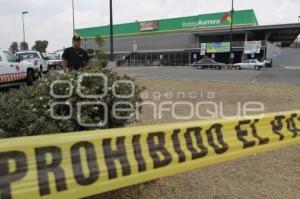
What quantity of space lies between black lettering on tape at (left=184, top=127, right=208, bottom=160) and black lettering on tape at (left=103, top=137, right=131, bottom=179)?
29.7 inches

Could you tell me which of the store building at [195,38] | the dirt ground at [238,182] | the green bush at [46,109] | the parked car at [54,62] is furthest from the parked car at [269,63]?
the green bush at [46,109]

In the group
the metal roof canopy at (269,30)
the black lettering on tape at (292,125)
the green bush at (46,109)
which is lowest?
the black lettering on tape at (292,125)

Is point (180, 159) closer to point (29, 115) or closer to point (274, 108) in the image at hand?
point (29, 115)

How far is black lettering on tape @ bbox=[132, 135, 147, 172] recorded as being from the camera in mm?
3393

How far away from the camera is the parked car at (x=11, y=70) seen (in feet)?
49.5

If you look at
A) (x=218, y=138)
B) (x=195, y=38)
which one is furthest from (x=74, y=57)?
(x=195, y=38)

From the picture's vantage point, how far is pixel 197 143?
391 cm

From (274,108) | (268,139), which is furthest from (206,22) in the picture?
(268,139)

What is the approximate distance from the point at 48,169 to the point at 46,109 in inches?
51.9

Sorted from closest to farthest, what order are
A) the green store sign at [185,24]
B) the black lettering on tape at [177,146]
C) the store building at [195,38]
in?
the black lettering on tape at [177,146]
the store building at [195,38]
the green store sign at [185,24]

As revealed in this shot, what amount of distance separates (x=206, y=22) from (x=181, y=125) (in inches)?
2764

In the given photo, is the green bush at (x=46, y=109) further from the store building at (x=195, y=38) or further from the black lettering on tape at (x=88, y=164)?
the store building at (x=195, y=38)

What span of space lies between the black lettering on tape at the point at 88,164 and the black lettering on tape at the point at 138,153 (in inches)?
16.0

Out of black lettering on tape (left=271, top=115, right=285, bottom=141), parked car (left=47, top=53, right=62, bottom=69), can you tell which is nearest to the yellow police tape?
black lettering on tape (left=271, top=115, right=285, bottom=141)
